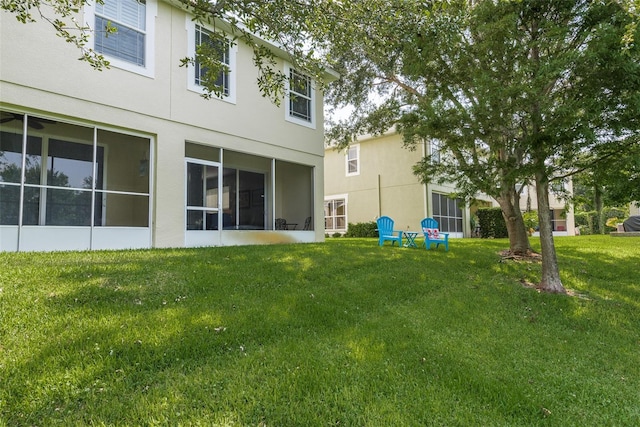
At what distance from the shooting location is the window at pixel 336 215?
20.4 meters

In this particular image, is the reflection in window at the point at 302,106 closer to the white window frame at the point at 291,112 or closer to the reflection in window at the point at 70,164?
the white window frame at the point at 291,112

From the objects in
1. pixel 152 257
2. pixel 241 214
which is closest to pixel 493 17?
pixel 152 257

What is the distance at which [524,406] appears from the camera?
2691mm

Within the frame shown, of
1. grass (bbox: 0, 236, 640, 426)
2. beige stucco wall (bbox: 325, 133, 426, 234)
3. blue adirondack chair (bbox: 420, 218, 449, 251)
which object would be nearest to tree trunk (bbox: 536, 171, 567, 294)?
grass (bbox: 0, 236, 640, 426)

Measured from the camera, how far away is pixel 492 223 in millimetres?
19828

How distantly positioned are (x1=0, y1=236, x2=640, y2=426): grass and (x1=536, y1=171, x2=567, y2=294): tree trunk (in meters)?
0.36


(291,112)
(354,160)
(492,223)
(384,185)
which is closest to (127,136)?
(291,112)

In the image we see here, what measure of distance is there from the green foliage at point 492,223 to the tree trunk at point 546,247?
14.5 m

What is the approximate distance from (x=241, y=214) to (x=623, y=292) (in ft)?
30.5

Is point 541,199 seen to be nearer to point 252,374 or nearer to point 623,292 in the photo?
point 623,292

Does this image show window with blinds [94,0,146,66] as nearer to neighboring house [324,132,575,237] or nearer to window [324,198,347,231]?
neighboring house [324,132,575,237]

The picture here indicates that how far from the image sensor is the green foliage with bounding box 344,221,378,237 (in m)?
18.2

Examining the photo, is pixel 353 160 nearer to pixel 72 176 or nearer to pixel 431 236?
pixel 431 236

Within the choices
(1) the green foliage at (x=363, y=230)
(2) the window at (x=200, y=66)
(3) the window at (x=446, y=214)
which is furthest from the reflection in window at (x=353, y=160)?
(2) the window at (x=200, y=66)
